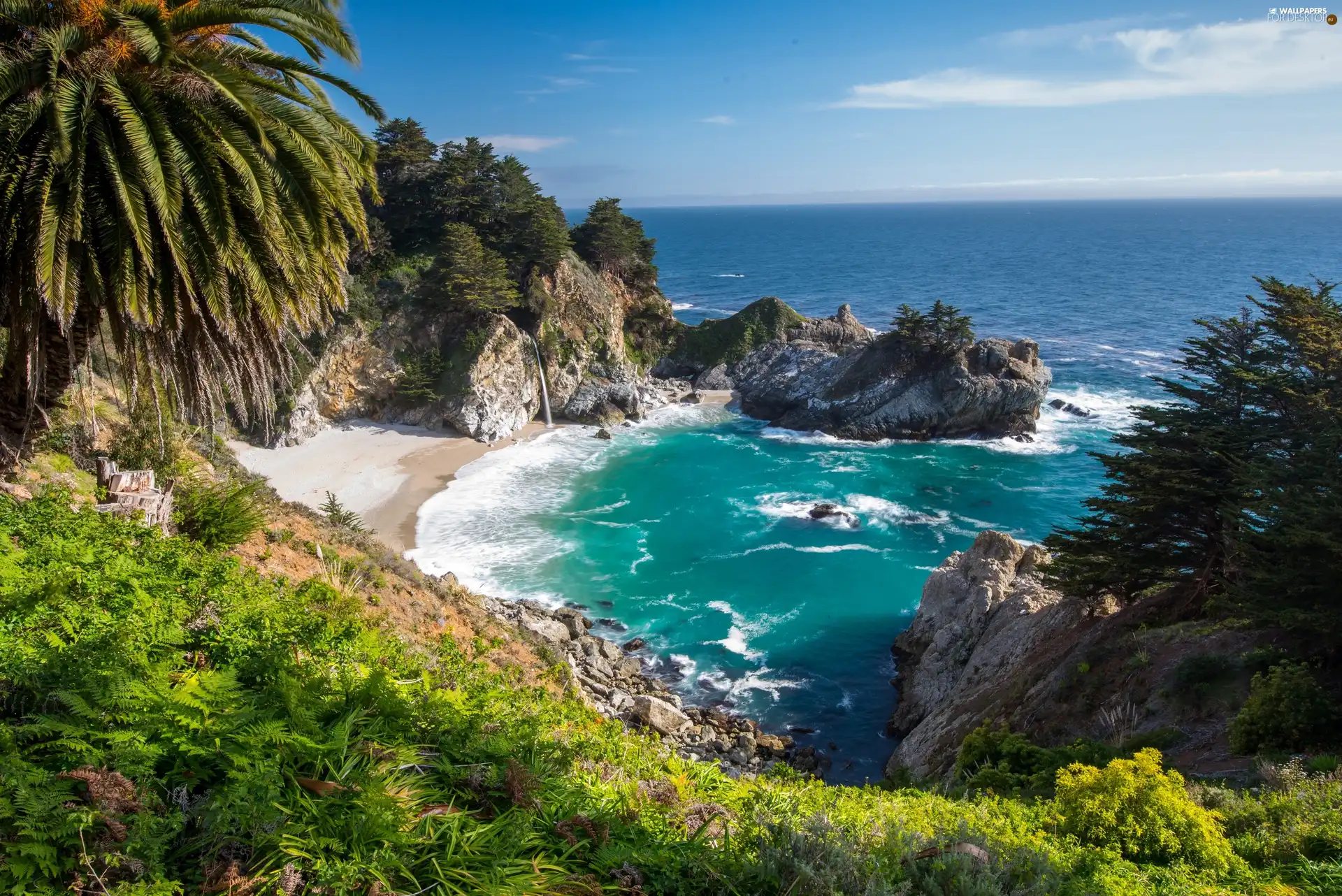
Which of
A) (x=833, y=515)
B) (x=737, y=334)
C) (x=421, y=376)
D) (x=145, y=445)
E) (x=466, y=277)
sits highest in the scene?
(x=466, y=277)

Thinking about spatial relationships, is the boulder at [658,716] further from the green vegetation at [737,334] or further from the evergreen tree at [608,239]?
the evergreen tree at [608,239]

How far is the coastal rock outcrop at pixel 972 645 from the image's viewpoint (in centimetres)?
1939

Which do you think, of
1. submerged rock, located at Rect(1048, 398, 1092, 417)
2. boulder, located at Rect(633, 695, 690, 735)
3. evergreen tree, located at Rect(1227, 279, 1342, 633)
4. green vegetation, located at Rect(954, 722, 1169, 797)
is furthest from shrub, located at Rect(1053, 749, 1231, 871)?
submerged rock, located at Rect(1048, 398, 1092, 417)

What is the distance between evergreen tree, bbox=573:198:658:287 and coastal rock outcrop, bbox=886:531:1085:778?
139ft

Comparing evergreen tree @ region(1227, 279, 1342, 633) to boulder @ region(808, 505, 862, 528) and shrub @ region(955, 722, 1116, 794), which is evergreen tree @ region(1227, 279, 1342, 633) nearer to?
shrub @ region(955, 722, 1116, 794)

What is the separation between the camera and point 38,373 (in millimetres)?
8852

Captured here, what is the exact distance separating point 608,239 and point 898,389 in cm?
2685

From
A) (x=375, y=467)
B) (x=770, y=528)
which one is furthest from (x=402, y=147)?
(x=770, y=528)

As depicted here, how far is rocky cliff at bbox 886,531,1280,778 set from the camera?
14.9 m

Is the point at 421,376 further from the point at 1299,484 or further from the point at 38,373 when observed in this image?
the point at 1299,484

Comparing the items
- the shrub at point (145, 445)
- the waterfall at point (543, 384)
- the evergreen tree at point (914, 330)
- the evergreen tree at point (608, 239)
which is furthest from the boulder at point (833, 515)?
the evergreen tree at point (608, 239)

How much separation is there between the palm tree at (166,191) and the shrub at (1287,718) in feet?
55.2

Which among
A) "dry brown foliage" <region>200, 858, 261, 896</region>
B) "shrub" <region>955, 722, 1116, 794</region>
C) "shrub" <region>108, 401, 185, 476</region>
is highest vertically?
"shrub" <region>108, 401, 185, 476</region>

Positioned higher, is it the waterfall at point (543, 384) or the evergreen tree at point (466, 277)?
the evergreen tree at point (466, 277)
